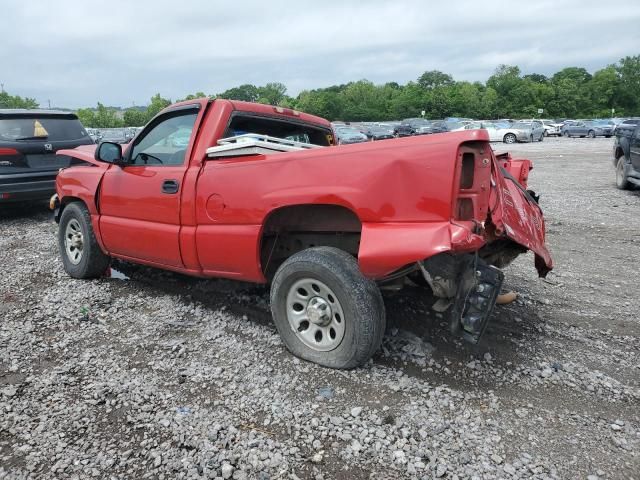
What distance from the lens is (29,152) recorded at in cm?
794

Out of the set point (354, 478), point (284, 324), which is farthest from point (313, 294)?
point (354, 478)

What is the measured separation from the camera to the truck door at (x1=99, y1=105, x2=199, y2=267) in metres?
4.07

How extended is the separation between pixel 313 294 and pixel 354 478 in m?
1.26

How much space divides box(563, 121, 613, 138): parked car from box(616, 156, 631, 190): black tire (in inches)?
1377

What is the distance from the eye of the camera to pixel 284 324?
350 cm

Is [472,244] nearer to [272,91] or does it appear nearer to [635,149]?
[635,149]

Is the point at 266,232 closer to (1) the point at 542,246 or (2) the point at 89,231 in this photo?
(1) the point at 542,246

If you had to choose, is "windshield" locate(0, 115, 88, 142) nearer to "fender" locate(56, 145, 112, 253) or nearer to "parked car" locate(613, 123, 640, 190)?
"fender" locate(56, 145, 112, 253)

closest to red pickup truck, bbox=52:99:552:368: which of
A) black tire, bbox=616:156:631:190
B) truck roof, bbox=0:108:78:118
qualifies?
truck roof, bbox=0:108:78:118

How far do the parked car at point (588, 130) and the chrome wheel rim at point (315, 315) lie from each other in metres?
45.3

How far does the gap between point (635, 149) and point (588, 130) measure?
3633cm

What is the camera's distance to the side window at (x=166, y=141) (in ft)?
13.7

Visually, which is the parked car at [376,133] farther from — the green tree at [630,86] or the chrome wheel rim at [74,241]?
the green tree at [630,86]

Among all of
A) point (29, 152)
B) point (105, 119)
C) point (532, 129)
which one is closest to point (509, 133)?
point (532, 129)
